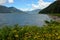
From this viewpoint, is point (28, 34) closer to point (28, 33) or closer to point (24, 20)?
point (28, 33)

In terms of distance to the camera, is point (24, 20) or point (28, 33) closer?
point (28, 33)

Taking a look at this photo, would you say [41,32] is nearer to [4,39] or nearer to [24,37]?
[24,37]

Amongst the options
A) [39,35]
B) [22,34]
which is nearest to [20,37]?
[22,34]

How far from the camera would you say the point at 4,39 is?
7129 mm

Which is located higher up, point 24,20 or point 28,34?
point 28,34

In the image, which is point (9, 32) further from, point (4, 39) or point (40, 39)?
point (40, 39)

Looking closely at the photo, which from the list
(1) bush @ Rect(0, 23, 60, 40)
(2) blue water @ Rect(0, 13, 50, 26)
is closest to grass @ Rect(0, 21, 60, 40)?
(1) bush @ Rect(0, 23, 60, 40)

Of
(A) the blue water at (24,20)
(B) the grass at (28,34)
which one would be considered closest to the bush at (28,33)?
(B) the grass at (28,34)

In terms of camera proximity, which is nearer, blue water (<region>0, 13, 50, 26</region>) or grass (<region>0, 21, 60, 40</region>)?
grass (<region>0, 21, 60, 40</region>)

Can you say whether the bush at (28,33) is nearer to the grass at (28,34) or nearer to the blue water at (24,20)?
the grass at (28,34)

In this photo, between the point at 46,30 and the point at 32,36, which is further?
the point at 46,30

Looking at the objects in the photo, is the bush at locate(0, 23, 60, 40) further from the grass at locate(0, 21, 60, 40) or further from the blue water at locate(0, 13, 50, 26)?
the blue water at locate(0, 13, 50, 26)

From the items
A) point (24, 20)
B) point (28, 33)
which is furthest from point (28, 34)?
point (24, 20)

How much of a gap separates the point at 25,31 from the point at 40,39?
75 centimetres
